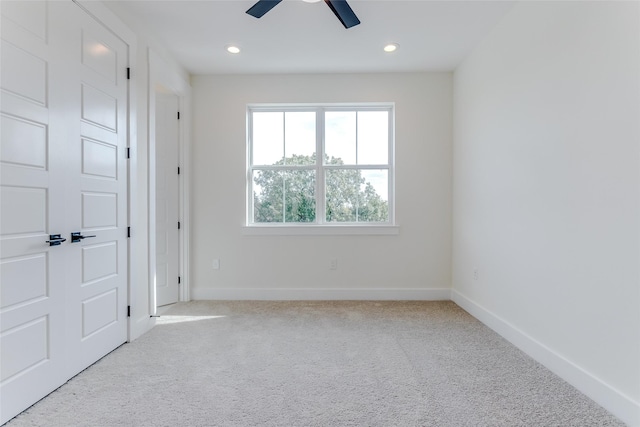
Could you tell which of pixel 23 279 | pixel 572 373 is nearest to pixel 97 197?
pixel 23 279

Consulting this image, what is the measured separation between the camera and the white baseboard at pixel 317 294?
3521 mm

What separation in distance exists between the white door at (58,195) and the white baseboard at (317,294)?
1230 millimetres

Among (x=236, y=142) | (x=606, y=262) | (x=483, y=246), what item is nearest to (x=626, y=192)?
(x=606, y=262)

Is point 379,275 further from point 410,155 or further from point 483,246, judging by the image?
A: point 410,155

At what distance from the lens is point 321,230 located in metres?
3.55

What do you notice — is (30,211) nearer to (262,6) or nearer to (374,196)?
(262,6)

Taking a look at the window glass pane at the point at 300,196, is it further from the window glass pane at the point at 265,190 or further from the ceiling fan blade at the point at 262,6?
the ceiling fan blade at the point at 262,6

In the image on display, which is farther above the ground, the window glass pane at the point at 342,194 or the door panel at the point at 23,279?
the window glass pane at the point at 342,194

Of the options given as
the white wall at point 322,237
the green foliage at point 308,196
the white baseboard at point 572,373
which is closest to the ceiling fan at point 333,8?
the white wall at point 322,237

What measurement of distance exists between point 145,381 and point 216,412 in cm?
62

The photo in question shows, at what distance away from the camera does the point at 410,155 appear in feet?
11.6

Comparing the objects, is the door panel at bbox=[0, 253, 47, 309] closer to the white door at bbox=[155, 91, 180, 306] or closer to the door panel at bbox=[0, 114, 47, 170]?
the door panel at bbox=[0, 114, 47, 170]

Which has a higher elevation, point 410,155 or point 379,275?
point 410,155

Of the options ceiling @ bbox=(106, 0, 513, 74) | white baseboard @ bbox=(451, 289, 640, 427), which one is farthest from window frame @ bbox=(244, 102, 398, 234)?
white baseboard @ bbox=(451, 289, 640, 427)
